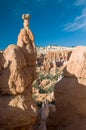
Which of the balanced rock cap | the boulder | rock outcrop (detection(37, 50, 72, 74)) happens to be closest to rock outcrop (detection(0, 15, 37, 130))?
the boulder

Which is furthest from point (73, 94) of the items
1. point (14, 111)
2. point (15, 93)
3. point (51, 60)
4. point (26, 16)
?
point (51, 60)

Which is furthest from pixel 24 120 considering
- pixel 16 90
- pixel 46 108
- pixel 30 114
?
pixel 46 108

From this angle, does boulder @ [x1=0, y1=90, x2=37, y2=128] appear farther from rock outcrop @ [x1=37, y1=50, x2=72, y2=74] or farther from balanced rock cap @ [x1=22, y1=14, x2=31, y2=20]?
rock outcrop @ [x1=37, y1=50, x2=72, y2=74]

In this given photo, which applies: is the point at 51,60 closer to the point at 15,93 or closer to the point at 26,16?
the point at 26,16

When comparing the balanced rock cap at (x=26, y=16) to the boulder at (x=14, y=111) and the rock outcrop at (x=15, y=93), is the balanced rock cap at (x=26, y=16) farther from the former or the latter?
the boulder at (x=14, y=111)

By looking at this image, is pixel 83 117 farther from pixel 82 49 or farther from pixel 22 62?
pixel 22 62

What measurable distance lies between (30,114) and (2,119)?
959 mm

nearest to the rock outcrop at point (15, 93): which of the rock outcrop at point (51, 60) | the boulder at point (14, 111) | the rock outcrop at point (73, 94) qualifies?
the boulder at point (14, 111)

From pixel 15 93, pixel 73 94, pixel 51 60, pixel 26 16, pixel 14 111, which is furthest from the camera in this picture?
pixel 51 60

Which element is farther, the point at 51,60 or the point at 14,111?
the point at 51,60

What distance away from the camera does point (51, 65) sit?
3664 inches

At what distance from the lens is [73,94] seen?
12.7m

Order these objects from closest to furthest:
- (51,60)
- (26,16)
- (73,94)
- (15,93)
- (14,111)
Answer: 1. (14,111)
2. (15,93)
3. (26,16)
4. (73,94)
5. (51,60)

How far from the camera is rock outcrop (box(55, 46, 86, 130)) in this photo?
12.6 metres
